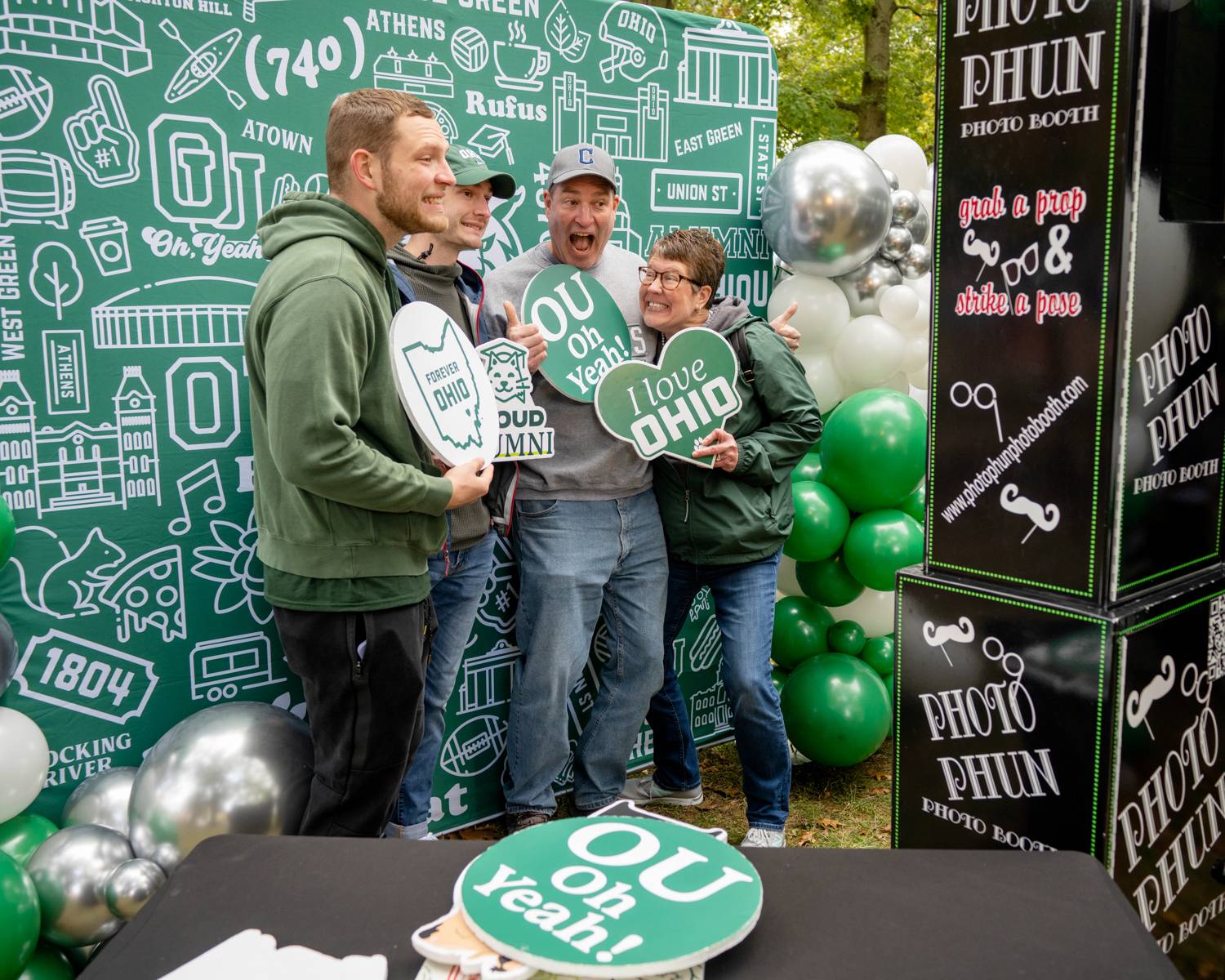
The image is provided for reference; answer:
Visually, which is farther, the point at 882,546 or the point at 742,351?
the point at 882,546

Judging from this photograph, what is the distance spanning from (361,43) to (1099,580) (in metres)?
2.29

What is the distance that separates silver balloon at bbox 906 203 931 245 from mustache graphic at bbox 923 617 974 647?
2332 mm

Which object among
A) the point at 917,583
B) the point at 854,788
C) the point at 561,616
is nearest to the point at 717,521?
the point at 561,616

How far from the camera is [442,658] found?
2885mm

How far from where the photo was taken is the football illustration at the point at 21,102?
232 centimetres

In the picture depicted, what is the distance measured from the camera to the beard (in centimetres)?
222

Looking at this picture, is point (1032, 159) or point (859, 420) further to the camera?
point (859, 420)

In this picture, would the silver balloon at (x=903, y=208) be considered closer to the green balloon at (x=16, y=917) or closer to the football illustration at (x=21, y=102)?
the football illustration at (x=21, y=102)

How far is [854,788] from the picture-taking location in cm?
369

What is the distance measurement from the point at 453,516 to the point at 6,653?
1051 millimetres

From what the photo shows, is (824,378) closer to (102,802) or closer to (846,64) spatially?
(102,802)

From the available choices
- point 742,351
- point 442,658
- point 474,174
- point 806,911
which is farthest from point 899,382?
point 806,911

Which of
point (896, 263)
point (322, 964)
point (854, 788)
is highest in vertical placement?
point (896, 263)

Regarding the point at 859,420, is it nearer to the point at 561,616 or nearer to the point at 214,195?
the point at 561,616
